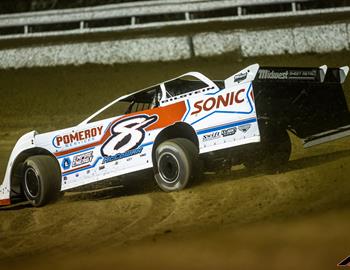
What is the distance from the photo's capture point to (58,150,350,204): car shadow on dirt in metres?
8.84

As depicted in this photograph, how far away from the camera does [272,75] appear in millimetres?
7910

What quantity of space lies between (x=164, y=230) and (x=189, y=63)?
8.71 metres

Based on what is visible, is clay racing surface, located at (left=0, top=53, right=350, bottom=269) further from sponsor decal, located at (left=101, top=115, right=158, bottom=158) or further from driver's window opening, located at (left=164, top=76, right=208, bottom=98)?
driver's window opening, located at (left=164, top=76, right=208, bottom=98)

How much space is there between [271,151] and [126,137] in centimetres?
165

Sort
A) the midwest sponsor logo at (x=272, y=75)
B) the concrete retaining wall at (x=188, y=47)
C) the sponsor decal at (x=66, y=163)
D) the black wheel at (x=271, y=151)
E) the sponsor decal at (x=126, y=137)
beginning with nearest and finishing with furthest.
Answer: the midwest sponsor logo at (x=272, y=75) → the black wheel at (x=271, y=151) → the sponsor decal at (x=126, y=137) → the sponsor decal at (x=66, y=163) → the concrete retaining wall at (x=188, y=47)

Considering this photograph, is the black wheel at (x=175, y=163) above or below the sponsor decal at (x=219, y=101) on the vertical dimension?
below

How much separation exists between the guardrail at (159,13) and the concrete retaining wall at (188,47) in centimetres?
139

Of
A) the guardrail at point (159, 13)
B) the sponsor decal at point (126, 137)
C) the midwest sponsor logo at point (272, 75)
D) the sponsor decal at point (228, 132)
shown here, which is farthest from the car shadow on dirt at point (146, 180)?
the guardrail at point (159, 13)

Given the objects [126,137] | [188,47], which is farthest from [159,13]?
[126,137]

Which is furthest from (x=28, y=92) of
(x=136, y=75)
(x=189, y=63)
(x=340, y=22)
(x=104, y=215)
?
(x=104, y=215)

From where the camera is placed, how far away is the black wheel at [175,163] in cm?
809

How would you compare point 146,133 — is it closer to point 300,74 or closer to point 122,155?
point 122,155

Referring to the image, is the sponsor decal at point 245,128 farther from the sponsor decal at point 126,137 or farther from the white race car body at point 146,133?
the sponsor decal at point 126,137

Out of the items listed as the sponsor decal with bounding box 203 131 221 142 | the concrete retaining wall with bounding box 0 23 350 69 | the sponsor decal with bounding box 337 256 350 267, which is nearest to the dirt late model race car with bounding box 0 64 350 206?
the sponsor decal with bounding box 203 131 221 142
